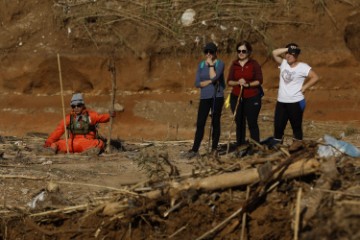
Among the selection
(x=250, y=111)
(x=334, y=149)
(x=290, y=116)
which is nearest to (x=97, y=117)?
(x=250, y=111)

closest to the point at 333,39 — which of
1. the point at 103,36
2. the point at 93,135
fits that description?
the point at 103,36

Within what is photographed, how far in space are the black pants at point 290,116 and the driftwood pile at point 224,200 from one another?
2314 millimetres

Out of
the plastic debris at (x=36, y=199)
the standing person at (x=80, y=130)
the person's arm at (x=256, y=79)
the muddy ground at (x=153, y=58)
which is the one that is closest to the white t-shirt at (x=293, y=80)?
the person's arm at (x=256, y=79)

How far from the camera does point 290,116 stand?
9078 mm

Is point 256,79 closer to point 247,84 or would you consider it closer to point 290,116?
point 247,84

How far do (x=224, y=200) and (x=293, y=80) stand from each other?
2920 millimetres

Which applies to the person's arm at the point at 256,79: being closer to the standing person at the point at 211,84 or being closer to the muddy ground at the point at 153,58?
the standing person at the point at 211,84

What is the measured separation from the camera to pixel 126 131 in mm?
14961

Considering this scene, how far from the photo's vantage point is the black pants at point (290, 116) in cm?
900

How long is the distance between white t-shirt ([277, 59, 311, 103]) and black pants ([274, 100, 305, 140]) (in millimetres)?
76

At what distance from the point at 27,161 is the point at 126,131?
16.9 ft

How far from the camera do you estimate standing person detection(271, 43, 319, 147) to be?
352 inches

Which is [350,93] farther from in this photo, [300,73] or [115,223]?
[115,223]

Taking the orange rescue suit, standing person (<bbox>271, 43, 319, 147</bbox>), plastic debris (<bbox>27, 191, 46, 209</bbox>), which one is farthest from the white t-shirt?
plastic debris (<bbox>27, 191, 46, 209</bbox>)
